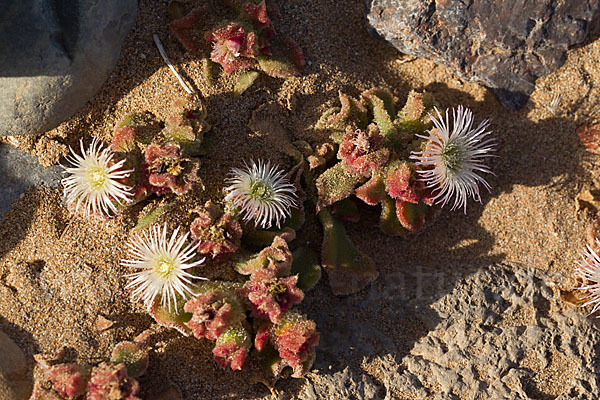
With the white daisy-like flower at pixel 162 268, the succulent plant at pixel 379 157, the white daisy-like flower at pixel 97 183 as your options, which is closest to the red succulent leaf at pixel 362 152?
the succulent plant at pixel 379 157

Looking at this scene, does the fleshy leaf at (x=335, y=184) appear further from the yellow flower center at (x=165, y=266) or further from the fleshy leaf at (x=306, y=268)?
the yellow flower center at (x=165, y=266)

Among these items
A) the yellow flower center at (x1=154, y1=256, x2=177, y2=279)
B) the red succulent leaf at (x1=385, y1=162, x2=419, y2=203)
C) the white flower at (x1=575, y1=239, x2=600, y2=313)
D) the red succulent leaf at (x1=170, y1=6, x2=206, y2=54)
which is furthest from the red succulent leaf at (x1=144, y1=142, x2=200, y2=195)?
the white flower at (x1=575, y1=239, x2=600, y2=313)

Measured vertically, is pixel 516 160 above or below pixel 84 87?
below

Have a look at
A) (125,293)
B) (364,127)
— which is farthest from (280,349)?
(364,127)

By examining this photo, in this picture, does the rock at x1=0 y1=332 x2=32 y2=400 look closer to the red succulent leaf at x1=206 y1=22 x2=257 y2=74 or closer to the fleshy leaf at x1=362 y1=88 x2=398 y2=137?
the red succulent leaf at x1=206 y1=22 x2=257 y2=74

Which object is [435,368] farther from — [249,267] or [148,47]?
[148,47]

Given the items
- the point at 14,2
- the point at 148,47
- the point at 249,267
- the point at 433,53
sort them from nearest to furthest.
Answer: the point at 14,2
the point at 249,267
the point at 148,47
the point at 433,53
